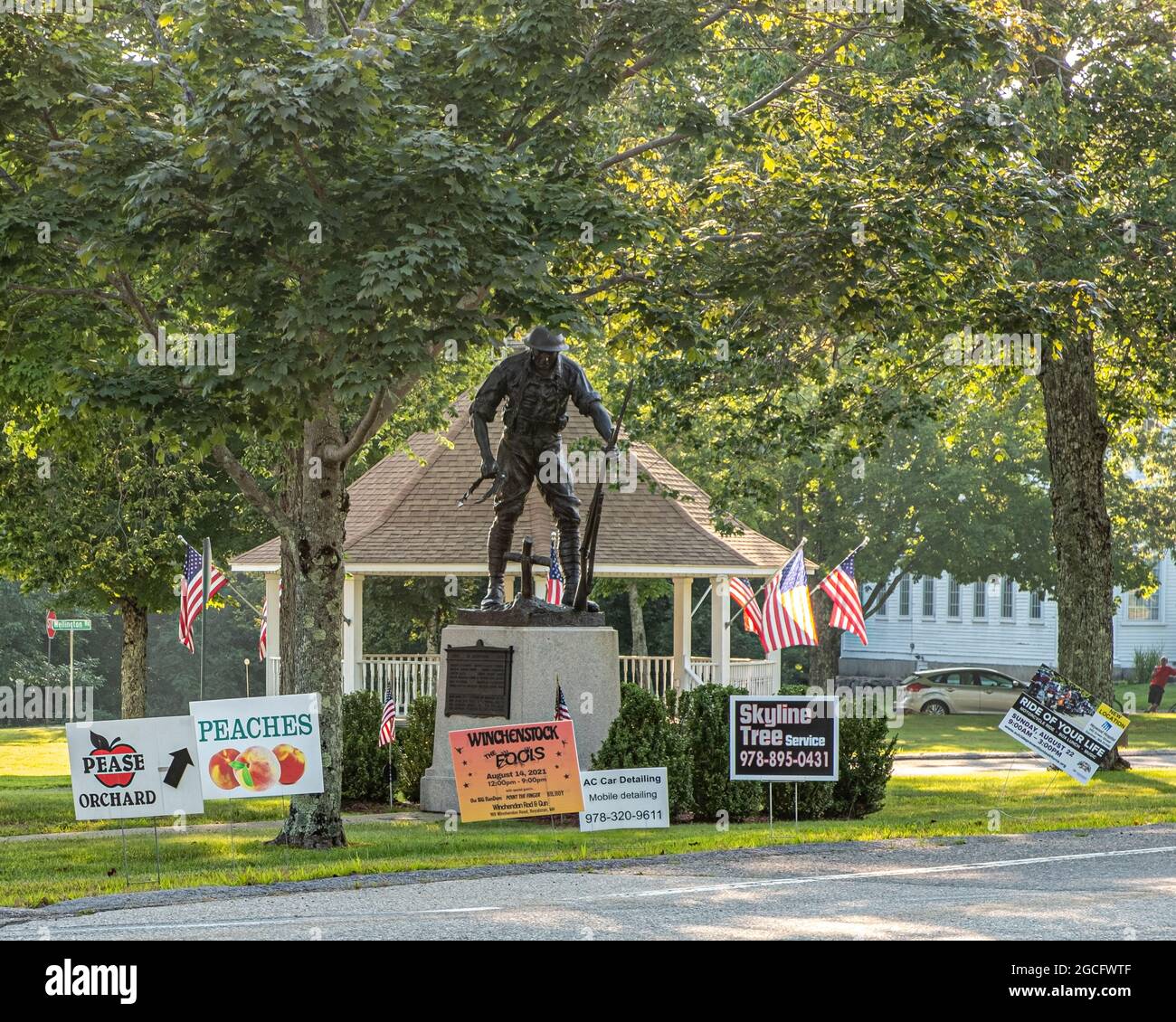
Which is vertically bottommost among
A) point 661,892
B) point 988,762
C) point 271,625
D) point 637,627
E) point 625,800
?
point 988,762

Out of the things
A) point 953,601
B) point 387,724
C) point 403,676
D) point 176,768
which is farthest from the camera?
point 953,601

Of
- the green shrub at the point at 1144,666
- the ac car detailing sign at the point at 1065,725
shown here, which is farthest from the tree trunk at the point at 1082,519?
the green shrub at the point at 1144,666

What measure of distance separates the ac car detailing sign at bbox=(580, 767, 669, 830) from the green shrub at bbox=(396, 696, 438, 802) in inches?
177

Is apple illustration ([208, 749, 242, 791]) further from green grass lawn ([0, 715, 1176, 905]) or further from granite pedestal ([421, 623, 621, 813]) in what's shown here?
granite pedestal ([421, 623, 621, 813])

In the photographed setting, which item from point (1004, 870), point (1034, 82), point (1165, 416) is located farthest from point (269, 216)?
point (1165, 416)

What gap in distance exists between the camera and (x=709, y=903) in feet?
33.7

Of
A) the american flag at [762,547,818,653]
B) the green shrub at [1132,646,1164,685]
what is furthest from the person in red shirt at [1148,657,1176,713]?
the american flag at [762,547,818,653]

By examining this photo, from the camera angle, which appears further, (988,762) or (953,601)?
(953,601)

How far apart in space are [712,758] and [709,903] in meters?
6.34

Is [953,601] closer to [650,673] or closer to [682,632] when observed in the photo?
[682,632]

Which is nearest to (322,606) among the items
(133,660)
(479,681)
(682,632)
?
(479,681)

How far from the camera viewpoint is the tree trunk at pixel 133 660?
29438 mm

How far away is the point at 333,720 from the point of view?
1449cm

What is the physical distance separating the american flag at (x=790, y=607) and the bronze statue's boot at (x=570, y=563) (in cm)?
868
